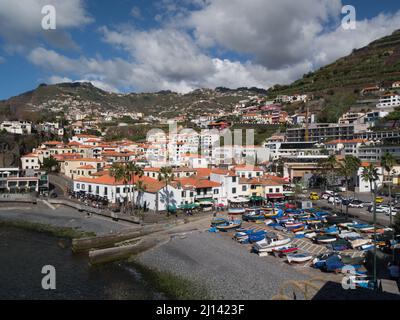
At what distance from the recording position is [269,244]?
3002 centimetres

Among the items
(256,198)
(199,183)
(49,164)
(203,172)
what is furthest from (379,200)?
(49,164)

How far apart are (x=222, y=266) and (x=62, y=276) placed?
12.8 m

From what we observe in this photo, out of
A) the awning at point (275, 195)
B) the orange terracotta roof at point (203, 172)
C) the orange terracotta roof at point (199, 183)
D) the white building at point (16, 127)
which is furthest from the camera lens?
the white building at point (16, 127)

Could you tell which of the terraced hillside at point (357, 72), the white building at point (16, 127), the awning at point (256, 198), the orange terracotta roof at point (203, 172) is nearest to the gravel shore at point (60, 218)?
the awning at point (256, 198)

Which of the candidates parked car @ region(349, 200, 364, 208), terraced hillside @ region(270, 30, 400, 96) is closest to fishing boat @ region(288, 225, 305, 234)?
parked car @ region(349, 200, 364, 208)

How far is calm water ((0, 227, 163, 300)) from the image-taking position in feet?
77.0

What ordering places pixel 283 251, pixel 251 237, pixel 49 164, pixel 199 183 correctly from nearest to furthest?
1. pixel 283 251
2. pixel 251 237
3. pixel 199 183
4. pixel 49 164

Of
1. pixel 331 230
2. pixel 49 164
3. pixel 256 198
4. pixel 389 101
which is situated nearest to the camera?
pixel 331 230

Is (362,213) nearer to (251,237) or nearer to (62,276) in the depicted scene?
(251,237)

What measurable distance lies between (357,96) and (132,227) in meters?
107

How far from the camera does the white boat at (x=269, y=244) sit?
29.3 m

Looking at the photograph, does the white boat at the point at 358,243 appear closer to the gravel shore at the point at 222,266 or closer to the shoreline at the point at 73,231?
the gravel shore at the point at 222,266

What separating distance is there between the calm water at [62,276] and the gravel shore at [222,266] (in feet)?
9.75

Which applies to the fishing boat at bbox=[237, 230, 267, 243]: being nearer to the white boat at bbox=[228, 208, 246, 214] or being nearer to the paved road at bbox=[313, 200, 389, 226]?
the white boat at bbox=[228, 208, 246, 214]
